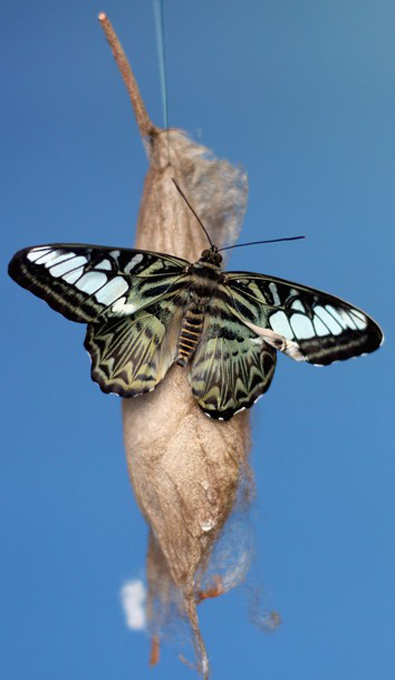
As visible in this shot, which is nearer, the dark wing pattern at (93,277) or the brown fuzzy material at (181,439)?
the dark wing pattern at (93,277)

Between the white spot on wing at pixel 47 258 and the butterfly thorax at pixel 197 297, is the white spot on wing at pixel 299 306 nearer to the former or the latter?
the butterfly thorax at pixel 197 297

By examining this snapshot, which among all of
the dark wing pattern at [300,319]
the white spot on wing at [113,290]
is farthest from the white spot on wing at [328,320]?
the white spot on wing at [113,290]

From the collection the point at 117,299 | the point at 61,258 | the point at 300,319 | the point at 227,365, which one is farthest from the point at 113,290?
the point at 300,319

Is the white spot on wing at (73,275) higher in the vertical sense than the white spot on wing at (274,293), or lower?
lower

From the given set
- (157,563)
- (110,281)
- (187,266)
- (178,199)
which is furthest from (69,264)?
(157,563)

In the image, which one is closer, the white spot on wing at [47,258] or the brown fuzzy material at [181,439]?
the white spot on wing at [47,258]

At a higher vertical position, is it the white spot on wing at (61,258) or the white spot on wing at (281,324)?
the white spot on wing at (281,324)

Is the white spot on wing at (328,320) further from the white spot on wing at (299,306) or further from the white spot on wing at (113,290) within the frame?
the white spot on wing at (113,290)

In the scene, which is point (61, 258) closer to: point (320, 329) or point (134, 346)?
point (134, 346)

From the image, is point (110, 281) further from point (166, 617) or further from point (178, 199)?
point (166, 617)

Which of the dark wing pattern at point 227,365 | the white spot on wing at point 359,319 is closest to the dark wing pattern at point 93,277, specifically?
the dark wing pattern at point 227,365
